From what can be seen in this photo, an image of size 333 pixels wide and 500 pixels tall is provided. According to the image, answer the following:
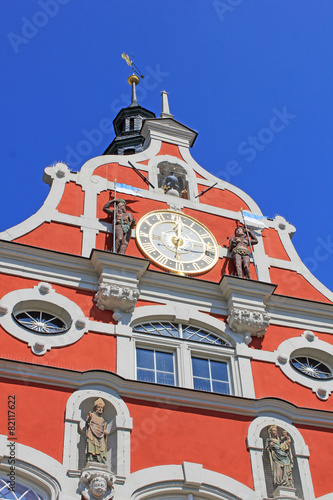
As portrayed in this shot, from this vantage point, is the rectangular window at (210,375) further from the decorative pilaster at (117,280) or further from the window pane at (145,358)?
the decorative pilaster at (117,280)

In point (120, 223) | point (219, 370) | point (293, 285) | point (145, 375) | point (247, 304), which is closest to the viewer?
point (145, 375)

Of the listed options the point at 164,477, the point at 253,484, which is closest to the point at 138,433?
the point at 164,477

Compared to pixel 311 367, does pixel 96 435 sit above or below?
below

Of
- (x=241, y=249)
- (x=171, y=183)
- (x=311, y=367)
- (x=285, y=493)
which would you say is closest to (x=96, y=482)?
(x=285, y=493)

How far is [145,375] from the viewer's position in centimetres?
1709

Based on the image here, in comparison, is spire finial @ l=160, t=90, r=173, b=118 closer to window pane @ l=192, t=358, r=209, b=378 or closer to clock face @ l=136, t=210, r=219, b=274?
clock face @ l=136, t=210, r=219, b=274

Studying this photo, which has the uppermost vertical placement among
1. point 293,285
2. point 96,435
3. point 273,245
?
point 273,245

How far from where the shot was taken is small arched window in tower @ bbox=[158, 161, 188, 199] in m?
22.3

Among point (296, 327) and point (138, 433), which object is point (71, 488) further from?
point (296, 327)

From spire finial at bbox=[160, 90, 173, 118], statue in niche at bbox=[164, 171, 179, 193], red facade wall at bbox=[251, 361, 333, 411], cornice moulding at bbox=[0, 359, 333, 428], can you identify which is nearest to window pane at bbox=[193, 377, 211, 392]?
cornice moulding at bbox=[0, 359, 333, 428]

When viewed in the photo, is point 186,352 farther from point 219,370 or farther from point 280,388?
point 280,388

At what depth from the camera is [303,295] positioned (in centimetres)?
2050

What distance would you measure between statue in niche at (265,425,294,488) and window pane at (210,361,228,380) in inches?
62.3

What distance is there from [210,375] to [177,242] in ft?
12.6
